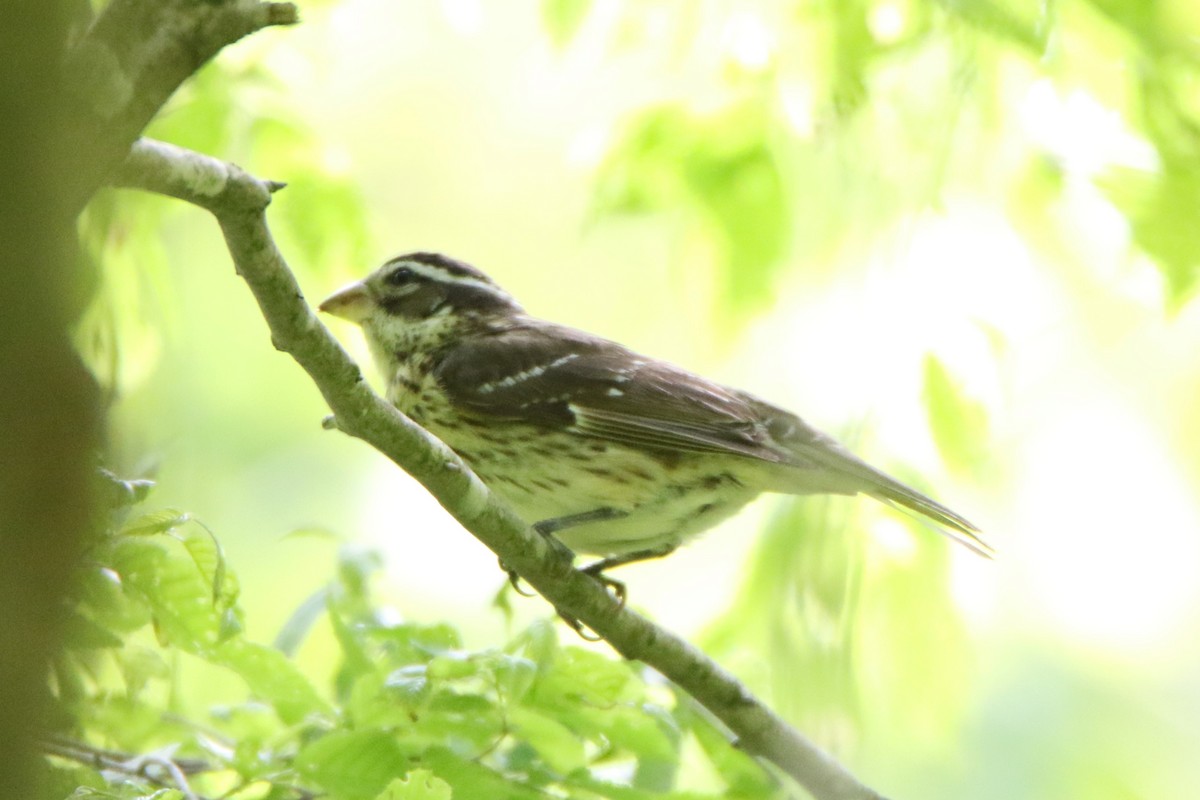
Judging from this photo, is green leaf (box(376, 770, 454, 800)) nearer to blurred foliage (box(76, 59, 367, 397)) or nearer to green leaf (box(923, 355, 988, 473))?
green leaf (box(923, 355, 988, 473))

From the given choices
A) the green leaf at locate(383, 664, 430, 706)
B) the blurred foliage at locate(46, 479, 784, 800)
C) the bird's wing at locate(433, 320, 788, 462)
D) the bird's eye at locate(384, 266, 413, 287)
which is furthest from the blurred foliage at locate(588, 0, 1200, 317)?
the green leaf at locate(383, 664, 430, 706)

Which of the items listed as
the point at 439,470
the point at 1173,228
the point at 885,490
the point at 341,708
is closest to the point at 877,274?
the point at 885,490

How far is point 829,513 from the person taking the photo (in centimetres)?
407

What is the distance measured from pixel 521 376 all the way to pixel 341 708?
1.90 m

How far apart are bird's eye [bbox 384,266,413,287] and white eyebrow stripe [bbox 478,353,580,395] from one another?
0.83 m

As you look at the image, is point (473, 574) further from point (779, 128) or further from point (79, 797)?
point (79, 797)

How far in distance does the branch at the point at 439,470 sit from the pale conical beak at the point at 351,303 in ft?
6.43

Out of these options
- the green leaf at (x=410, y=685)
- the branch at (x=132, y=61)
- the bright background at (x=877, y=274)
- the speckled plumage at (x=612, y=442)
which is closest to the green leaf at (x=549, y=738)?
the green leaf at (x=410, y=685)

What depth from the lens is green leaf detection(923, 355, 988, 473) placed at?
394 centimetres

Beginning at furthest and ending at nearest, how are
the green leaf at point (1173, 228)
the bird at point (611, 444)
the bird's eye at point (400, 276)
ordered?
the bird's eye at point (400, 276) < the bird at point (611, 444) < the green leaf at point (1173, 228)

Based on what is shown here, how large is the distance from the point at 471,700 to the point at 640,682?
0.39m

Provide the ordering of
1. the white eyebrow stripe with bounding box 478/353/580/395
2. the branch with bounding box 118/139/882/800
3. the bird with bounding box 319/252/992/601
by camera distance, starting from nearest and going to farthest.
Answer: the branch with bounding box 118/139/882/800
the bird with bounding box 319/252/992/601
the white eyebrow stripe with bounding box 478/353/580/395

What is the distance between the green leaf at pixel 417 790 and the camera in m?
2.38

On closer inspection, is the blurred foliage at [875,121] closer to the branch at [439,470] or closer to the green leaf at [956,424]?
the green leaf at [956,424]
